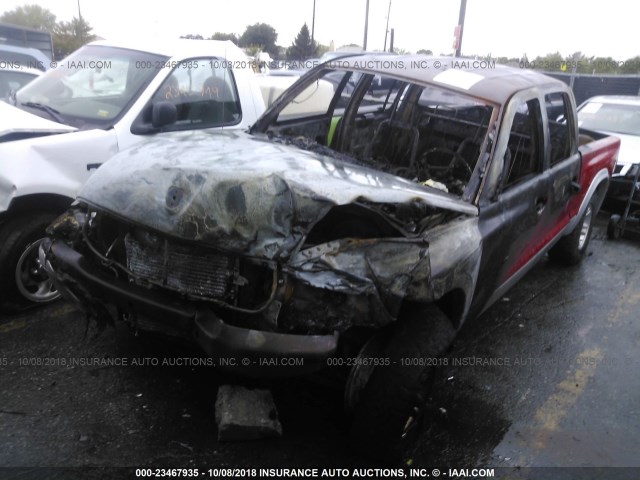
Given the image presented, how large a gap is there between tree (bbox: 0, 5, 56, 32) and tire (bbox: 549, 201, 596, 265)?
46457mm

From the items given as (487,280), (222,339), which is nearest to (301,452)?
(222,339)

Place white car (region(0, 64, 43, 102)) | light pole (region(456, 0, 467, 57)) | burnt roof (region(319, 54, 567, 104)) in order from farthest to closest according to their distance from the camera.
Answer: light pole (region(456, 0, 467, 57)) < white car (region(0, 64, 43, 102)) < burnt roof (region(319, 54, 567, 104))

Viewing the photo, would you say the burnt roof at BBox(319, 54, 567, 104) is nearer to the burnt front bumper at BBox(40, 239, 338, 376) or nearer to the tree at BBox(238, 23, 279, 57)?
the burnt front bumper at BBox(40, 239, 338, 376)

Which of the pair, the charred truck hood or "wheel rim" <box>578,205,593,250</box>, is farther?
"wheel rim" <box>578,205,593,250</box>

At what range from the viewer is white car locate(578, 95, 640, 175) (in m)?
7.74

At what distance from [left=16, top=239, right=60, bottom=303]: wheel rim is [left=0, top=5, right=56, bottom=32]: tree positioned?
45.9 meters

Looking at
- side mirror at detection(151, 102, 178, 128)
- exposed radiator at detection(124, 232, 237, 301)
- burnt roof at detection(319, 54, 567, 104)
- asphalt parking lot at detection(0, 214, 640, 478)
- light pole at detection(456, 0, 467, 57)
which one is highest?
light pole at detection(456, 0, 467, 57)

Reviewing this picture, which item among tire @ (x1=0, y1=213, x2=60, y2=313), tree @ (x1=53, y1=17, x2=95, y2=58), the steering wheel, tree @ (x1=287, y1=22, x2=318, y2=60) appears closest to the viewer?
tire @ (x1=0, y1=213, x2=60, y2=313)

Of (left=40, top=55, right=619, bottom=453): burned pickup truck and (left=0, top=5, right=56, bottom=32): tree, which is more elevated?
(left=0, top=5, right=56, bottom=32): tree

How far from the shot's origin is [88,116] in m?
4.00

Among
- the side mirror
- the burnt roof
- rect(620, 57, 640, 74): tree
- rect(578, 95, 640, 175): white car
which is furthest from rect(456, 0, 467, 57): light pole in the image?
rect(620, 57, 640, 74): tree

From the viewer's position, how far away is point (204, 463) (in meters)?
2.44

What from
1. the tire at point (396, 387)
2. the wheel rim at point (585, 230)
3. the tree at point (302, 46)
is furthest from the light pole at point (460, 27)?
the tree at point (302, 46)

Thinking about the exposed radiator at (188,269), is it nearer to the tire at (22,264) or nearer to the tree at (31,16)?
the tire at (22,264)
